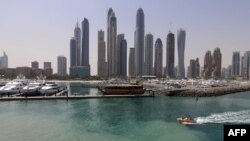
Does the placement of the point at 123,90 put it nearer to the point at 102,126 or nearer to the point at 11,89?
the point at 11,89

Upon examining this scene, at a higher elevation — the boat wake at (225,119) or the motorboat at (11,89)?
the motorboat at (11,89)

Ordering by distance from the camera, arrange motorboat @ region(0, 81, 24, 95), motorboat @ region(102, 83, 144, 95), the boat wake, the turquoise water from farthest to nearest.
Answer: motorboat @ region(102, 83, 144, 95), motorboat @ region(0, 81, 24, 95), the boat wake, the turquoise water

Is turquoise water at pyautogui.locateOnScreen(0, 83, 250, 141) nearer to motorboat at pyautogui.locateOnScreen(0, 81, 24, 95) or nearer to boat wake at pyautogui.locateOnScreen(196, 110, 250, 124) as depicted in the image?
boat wake at pyautogui.locateOnScreen(196, 110, 250, 124)

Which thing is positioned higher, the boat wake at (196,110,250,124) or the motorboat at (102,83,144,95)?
the motorboat at (102,83,144,95)

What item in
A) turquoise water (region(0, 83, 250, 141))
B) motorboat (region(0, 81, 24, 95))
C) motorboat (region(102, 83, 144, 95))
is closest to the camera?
turquoise water (region(0, 83, 250, 141))

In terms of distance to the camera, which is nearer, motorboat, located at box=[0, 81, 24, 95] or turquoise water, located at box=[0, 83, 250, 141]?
turquoise water, located at box=[0, 83, 250, 141]

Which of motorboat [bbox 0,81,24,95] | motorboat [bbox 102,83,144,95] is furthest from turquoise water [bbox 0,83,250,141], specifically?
motorboat [bbox 102,83,144,95]

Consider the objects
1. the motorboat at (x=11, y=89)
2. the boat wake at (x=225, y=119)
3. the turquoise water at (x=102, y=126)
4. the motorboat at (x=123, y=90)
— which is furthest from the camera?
the motorboat at (x=123, y=90)

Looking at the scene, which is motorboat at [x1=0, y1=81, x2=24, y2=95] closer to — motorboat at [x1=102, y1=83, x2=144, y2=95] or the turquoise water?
motorboat at [x1=102, y1=83, x2=144, y2=95]

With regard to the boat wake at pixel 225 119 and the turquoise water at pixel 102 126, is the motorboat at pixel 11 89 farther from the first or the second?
the boat wake at pixel 225 119

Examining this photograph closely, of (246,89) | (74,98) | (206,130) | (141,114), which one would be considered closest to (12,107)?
(74,98)

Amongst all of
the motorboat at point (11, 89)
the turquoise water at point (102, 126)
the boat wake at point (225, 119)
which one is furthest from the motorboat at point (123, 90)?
the boat wake at point (225, 119)

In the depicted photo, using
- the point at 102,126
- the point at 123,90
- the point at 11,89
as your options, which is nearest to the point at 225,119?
the point at 102,126

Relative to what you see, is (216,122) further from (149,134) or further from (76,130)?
(76,130)
